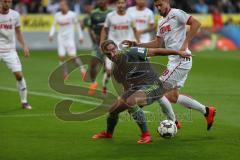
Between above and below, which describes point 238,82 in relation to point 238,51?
above

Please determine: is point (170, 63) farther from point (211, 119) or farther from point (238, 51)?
point (238, 51)

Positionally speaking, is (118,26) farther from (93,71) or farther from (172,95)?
(172,95)

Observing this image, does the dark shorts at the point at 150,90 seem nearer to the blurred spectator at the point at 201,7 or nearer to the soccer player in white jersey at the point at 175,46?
the soccer player in white jersey at the point at 175,46

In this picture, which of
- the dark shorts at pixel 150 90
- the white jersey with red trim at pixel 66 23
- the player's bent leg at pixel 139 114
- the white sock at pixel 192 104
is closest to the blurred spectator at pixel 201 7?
the white jersey with red trim at pixel 66 23

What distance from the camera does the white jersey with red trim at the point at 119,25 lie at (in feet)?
60.3

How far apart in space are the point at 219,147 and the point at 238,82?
10372 millimetres

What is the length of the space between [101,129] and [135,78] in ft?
6.09

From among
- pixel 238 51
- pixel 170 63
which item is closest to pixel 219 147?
pixel 170 63

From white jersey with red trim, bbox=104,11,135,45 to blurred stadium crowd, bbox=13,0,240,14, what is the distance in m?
12.7

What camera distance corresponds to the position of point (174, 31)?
12.3m

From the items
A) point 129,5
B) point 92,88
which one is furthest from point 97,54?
point 129,5

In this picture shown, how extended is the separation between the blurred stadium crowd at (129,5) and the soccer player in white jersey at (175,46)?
1916 centimetres

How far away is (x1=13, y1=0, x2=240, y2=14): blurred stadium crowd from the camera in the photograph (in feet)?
113

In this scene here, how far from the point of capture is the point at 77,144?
11.1 meters
